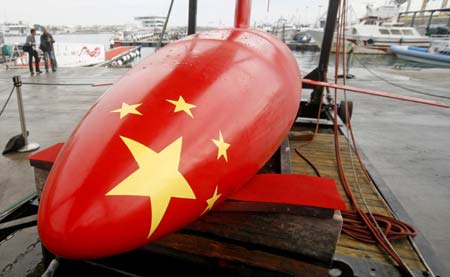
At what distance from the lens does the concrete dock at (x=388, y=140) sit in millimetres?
2961

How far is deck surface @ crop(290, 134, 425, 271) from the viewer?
1.93 m

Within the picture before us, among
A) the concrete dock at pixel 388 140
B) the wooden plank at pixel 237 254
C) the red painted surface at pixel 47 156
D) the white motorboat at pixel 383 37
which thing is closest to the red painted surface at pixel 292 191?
the wooden plank at pixel 237 254

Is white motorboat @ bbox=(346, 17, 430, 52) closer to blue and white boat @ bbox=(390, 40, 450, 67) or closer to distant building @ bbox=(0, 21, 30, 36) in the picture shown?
blue and white boat @ bbox=(390, 40, 450, 67)

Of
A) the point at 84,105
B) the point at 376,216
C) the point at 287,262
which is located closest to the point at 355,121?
the point at 376,216

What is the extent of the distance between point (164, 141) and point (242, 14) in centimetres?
217

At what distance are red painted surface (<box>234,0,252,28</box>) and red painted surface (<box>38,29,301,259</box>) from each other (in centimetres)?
112

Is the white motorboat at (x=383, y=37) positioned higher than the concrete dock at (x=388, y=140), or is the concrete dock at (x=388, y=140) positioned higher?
the white motorboat at (x=383, y=37)

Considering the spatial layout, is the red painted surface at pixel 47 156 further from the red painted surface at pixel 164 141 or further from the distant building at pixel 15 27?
the distant building at pixel 15 27

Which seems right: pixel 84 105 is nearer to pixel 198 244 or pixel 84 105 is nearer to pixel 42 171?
pixel 42 171

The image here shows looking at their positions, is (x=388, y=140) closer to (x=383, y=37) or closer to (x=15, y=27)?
(x=383, y=37)

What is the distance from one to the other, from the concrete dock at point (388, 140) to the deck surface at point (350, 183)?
500 mm

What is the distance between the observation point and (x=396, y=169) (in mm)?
3881

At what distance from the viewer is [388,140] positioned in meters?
4.98

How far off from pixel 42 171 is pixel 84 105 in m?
5.02
